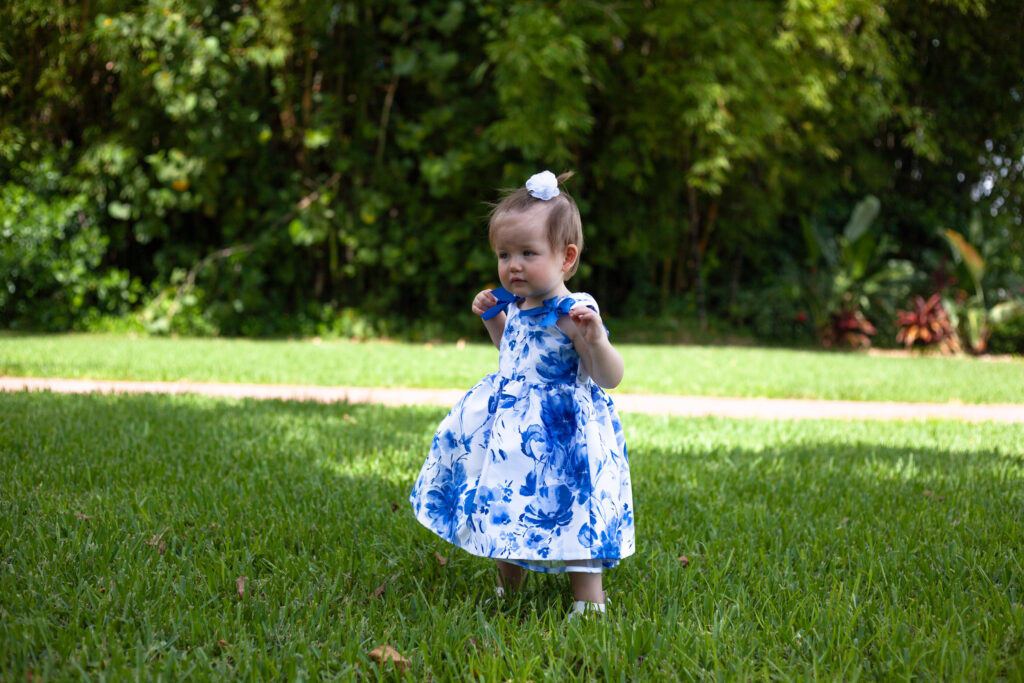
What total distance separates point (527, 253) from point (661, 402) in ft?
14.3

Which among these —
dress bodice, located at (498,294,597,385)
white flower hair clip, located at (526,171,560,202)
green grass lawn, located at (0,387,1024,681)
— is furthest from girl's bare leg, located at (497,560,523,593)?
white flower hair clip, located at (526,171,560,202)

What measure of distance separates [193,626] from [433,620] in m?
0.60

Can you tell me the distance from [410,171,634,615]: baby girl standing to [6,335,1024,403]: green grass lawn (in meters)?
4.48

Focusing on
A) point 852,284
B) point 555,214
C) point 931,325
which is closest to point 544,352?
point 555,214

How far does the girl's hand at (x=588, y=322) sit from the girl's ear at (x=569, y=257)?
247 millimetres

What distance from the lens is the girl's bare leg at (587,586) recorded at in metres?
2.33

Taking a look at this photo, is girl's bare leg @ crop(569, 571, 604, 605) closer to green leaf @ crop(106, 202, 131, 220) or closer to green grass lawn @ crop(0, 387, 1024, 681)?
green grass lawn @ crop(0, 387, 1024, 681)

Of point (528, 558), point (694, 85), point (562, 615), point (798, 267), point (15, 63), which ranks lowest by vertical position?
point (562, 615)

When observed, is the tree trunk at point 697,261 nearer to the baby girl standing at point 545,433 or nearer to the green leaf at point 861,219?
the green leaf at point 861,219

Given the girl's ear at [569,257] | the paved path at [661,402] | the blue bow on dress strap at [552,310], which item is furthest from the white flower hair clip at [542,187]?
the paved path at [661,402]

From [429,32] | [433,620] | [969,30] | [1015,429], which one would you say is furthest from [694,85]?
[433,620]

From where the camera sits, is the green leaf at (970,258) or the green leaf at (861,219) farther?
the green leaf at (861,219)

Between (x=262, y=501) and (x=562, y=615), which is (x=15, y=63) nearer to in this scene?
(x=262, y=501)

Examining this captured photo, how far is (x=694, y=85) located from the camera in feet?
36.3
